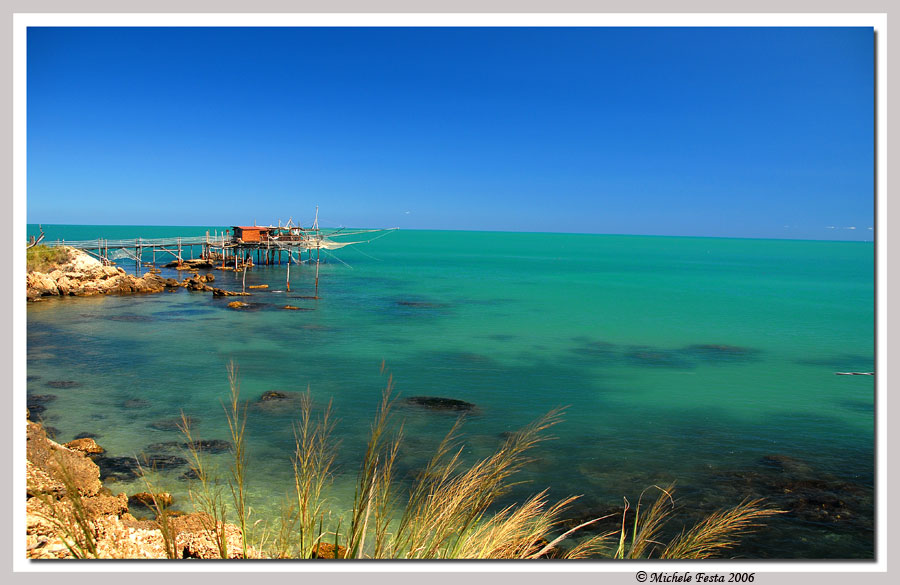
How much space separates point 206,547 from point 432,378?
10673mm

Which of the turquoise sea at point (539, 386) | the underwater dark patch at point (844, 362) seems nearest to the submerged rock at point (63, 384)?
the turquoise sea at point (539, 386)

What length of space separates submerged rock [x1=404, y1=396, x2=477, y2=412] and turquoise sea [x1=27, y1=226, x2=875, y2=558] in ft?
1.20

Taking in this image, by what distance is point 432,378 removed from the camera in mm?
14586

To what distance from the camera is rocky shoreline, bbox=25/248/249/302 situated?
2620 cm

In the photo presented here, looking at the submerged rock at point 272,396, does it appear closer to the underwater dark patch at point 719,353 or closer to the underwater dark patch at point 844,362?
the underwater dark patch at point 719,353

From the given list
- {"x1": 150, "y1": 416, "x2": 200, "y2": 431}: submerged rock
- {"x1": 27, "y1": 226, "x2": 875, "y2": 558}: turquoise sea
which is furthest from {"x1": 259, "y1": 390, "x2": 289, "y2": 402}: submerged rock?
{"x1": 150, "y1": 416, "x2": 200, "y2": 431}: submerged rock

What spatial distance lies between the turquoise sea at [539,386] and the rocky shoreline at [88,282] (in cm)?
169

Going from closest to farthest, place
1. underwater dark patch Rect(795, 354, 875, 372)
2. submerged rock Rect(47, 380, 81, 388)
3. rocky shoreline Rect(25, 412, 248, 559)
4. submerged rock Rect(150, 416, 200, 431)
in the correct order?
Result: rocky shoreline Rect(25, 412, 248, 559)
submerged rock Rect(150, 416, 200, 431)
submerged rock Rect(47, 380, 81, 388)
underwater dark patch Rect(795, 354, 875, 372)

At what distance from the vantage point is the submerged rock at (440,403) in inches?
468

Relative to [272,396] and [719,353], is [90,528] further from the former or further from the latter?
[719,353]

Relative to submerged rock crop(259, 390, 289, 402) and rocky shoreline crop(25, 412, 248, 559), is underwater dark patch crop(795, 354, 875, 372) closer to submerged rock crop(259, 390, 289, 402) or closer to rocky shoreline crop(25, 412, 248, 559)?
submerged rock crop(259, 390, 289, 402)

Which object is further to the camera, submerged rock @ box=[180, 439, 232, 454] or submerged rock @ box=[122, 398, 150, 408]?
submerged rock @ box=[122, 398, 150, 408]

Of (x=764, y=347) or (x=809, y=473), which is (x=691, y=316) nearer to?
(x=764, y=347)

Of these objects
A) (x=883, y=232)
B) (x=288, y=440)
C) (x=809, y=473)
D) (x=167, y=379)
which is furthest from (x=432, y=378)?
(x=883, y=232)
